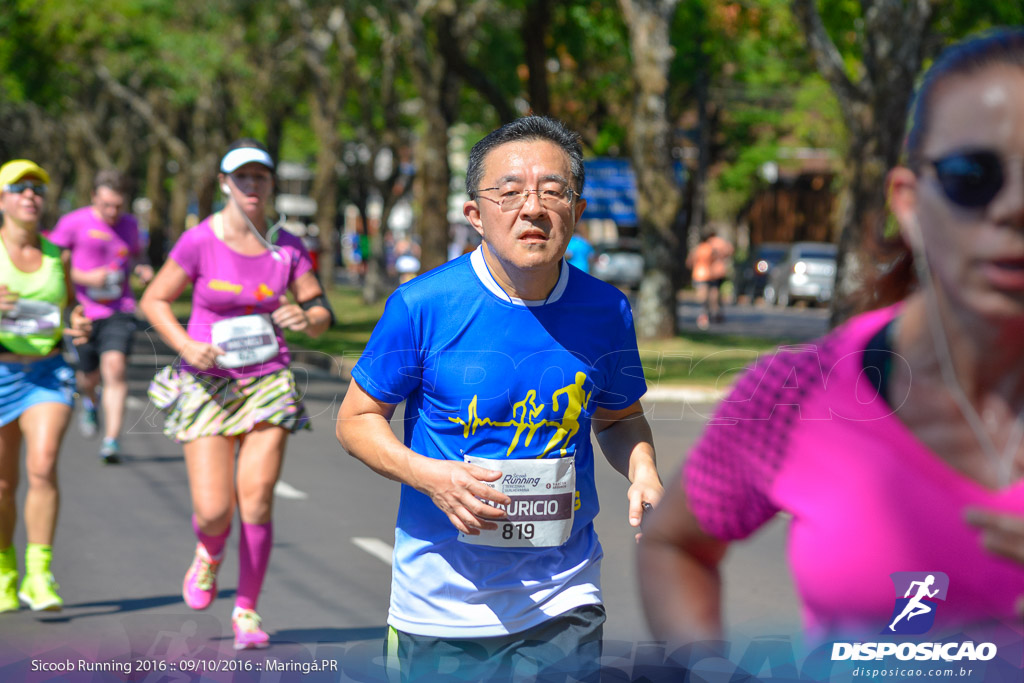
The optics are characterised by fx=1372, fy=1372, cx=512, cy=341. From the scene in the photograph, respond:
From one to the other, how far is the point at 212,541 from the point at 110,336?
16.8 feet

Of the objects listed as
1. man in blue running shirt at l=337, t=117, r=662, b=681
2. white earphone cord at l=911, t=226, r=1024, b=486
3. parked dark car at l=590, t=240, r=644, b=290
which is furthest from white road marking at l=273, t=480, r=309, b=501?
parked dark car at l=590, t=240, r=644, b=290

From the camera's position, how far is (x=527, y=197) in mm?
3096

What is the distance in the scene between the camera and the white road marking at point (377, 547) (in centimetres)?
730

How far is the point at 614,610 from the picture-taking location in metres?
5.61

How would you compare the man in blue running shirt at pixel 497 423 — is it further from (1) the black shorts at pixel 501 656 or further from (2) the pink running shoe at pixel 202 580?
(2) the pink running shoe at pixel 202 580

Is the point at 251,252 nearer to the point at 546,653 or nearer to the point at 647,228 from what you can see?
the point at 546,653

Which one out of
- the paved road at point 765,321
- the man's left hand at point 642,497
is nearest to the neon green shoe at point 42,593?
the man's left hand at point 642,497

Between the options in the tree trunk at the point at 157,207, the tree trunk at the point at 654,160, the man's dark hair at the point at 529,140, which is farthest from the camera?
the tree trunk at the point at 157,207

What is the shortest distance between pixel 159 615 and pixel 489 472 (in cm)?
333

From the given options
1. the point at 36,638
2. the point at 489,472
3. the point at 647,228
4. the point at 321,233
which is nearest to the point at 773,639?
the point at 489,472

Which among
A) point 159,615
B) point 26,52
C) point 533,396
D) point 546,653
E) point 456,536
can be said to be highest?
point 26,52

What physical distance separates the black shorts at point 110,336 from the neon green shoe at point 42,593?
14.3ft

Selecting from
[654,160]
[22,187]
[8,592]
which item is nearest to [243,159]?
[22,187]

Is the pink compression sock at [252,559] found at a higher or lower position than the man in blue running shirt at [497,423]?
lower
